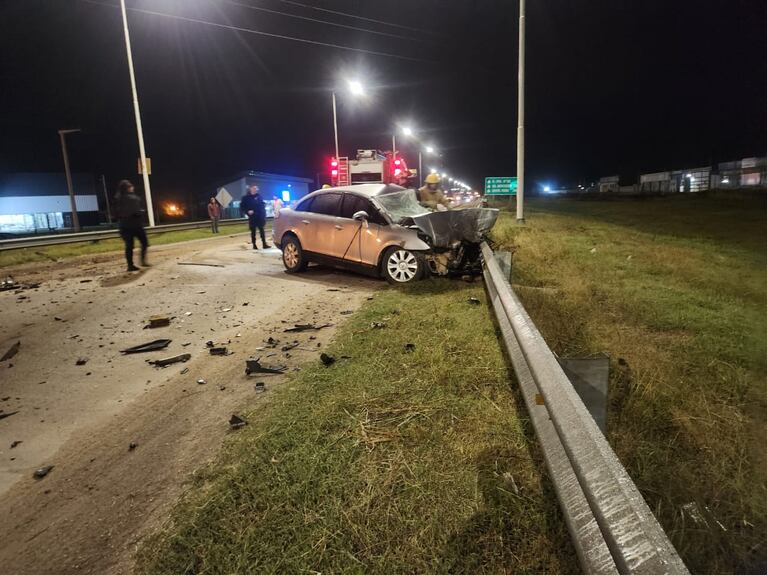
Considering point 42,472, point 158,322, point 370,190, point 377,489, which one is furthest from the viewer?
point 370,190

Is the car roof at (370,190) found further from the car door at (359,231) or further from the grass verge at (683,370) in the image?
the grass verge at (683,370)

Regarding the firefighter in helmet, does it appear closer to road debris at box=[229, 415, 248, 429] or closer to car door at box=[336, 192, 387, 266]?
car door at box=[336, 192, 387, 266]

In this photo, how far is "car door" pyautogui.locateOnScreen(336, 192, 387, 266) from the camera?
306 inches

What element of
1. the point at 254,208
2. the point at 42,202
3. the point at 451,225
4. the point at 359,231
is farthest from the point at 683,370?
the point at 42,202

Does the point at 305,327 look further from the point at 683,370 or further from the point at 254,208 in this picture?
the point at 254,208

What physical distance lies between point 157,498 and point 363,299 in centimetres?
464

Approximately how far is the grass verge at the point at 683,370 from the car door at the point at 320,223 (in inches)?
140

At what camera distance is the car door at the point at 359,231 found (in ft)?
25.5

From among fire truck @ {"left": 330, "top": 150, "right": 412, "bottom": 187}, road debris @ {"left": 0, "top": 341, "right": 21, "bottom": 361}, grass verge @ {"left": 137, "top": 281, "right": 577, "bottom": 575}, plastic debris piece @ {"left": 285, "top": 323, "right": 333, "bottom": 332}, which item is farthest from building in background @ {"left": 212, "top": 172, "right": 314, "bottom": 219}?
grass verge @ {"left": 137, "top": 281, "right": 577, "bottom": 575}

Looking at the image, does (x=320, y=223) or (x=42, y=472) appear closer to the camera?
(x=42, y=472)

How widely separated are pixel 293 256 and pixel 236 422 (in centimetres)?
620

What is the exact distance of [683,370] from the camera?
138 inches

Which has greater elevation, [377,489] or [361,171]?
[361,171]

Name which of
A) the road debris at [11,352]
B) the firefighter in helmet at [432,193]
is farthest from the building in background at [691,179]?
the road debris at [11,352]
